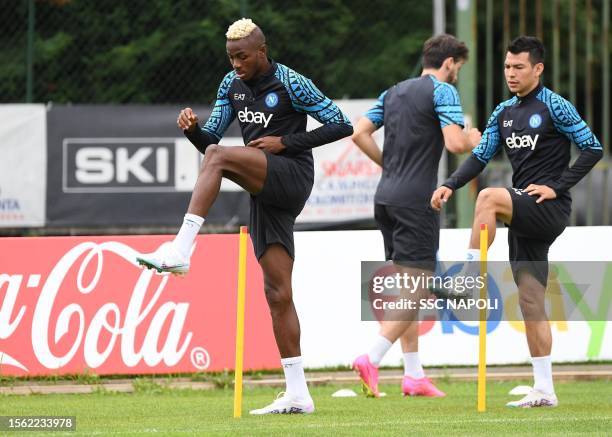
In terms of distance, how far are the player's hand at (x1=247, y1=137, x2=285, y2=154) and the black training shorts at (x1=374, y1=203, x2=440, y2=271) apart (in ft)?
5.57

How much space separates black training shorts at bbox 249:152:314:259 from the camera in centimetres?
786

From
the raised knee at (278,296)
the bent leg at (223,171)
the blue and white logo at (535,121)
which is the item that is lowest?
the raised knee at (278,296)

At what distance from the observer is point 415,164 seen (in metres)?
9.46

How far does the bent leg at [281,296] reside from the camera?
8.07m

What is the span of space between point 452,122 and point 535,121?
2.79ft

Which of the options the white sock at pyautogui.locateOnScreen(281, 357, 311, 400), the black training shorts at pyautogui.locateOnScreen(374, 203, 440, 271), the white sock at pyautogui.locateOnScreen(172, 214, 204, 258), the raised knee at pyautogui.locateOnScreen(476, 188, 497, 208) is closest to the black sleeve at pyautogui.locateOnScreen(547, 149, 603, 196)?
the raised knee at pyautogui.locateOnScreen(476, 188, 497, 208)

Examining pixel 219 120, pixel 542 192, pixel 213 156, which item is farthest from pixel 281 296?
pixel 542 192

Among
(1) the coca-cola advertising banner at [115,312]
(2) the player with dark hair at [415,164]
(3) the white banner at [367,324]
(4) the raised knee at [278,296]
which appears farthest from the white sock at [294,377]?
(3) the white banner at [367,324]

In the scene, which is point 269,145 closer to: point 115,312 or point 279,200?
point 279,200

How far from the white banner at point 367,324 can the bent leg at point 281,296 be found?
2.50m

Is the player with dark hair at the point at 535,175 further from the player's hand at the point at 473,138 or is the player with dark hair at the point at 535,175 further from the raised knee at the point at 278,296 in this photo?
the raised knee at the point at 278,296

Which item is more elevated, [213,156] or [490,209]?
[213,156]

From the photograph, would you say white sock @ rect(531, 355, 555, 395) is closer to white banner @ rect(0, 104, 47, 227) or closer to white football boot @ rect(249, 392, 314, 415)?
white football boot @ rect(249, 392, 314, 415)

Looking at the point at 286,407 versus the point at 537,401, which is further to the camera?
the point at 537,401
